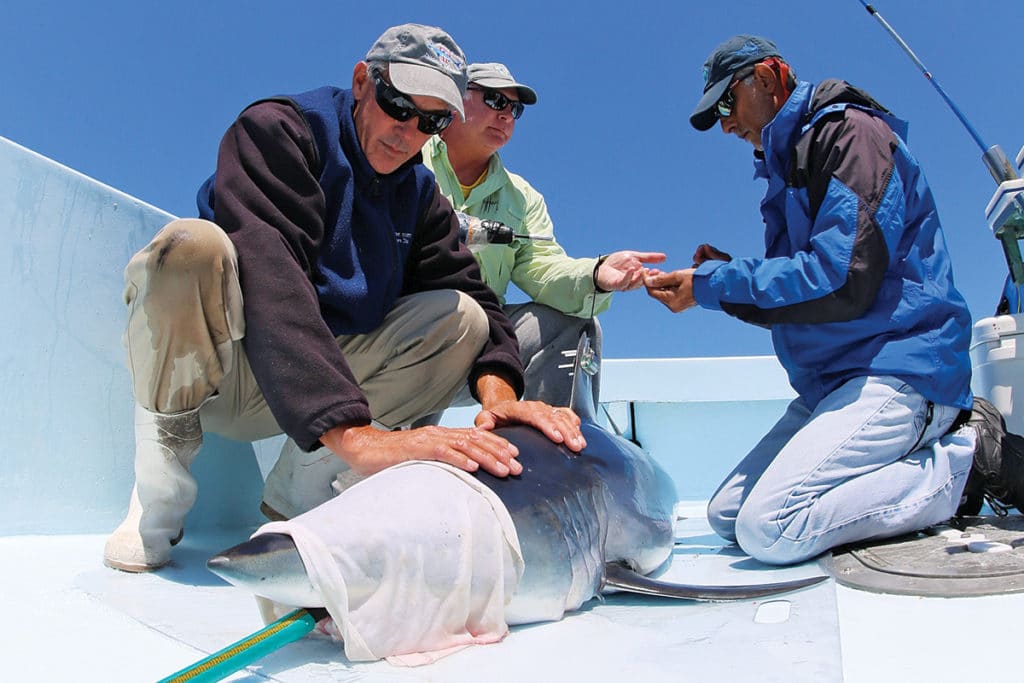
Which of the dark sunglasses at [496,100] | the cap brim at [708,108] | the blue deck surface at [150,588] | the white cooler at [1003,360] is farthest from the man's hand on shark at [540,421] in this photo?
the white cooler at [1003,360]

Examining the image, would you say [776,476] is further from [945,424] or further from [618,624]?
[618,624]

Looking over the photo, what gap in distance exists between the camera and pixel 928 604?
7.07 feet

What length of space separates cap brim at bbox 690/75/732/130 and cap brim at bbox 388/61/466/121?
142 cm

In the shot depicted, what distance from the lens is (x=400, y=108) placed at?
2898 mm

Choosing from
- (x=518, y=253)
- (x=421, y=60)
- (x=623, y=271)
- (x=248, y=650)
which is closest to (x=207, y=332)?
(x=421, y=60)

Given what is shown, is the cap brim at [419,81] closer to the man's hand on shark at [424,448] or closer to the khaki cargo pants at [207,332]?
the khaki cargo pants at [207,332]

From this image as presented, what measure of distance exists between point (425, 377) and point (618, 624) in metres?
1.60

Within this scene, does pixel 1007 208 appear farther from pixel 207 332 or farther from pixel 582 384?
pixel 207 332

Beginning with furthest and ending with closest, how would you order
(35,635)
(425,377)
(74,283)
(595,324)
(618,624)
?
(595,324)
(425,377)
(74,283)
(618,624)
(35,635)

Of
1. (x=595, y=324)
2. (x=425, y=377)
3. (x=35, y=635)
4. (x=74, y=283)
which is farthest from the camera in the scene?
(x=595, y=324)

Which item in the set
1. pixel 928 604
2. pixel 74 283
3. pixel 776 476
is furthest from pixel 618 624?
pixel 74 283

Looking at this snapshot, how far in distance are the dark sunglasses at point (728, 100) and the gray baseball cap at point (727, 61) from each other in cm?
2

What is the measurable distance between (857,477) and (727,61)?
190cm

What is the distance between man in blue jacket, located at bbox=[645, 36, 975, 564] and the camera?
9.91 feet
